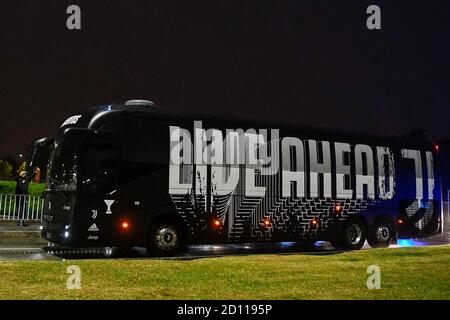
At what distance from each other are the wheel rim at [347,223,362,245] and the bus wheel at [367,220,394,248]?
0.39m

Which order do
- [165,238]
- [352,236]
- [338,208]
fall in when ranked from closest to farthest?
[165,238] → [338,208] → [352,236]

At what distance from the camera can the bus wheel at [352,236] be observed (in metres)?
18.3

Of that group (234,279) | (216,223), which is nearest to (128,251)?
(216,223)

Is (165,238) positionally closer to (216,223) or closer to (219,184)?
(216,223)

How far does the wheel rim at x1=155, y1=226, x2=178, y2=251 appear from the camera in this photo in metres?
14.8

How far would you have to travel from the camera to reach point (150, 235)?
1468cm

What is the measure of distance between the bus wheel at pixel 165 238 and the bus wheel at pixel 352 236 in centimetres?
553

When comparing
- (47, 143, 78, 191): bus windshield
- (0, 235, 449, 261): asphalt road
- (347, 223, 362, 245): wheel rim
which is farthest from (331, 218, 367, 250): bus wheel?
(47, 143, 78, 191): bus windshield

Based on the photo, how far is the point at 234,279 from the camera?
34.6 ft

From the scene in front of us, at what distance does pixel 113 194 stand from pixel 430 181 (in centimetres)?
1134

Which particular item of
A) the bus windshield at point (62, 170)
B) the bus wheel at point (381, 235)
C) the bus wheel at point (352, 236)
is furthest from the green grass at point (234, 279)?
the bus wheel at point (381, 235)

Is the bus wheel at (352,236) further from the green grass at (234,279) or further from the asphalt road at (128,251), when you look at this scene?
the green grass at (234,279)

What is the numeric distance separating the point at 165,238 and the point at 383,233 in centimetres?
764
